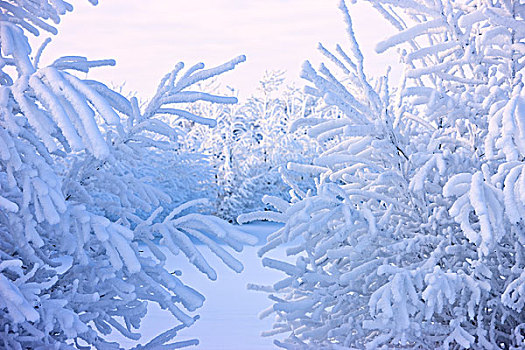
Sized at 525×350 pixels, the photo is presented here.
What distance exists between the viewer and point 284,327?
4.81 metres

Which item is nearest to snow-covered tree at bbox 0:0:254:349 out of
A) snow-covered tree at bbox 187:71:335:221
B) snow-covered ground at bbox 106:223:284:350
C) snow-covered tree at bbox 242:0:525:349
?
snow-covered tree at bbox 242:0:525:349

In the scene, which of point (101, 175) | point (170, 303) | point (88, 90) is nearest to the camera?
point (88, 90)

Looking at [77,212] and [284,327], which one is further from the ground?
[77,212]

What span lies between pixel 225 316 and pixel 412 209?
348 centimetres

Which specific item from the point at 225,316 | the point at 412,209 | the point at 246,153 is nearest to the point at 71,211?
the point at 412,209

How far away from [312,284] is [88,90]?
206 centimetres

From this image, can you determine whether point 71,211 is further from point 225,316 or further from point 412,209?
point 225,316

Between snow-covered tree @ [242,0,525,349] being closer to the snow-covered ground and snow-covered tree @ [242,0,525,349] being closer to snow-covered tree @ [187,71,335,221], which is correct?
the snow-covered ground

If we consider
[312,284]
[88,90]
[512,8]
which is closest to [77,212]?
[88,90]

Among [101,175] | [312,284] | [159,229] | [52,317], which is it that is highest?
[101,175]

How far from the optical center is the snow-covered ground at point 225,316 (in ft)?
20.2

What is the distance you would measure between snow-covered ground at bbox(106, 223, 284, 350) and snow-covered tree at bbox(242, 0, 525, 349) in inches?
63.9

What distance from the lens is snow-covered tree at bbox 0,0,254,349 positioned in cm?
318

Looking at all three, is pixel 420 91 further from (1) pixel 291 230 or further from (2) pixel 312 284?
(2) pixel 312 284
